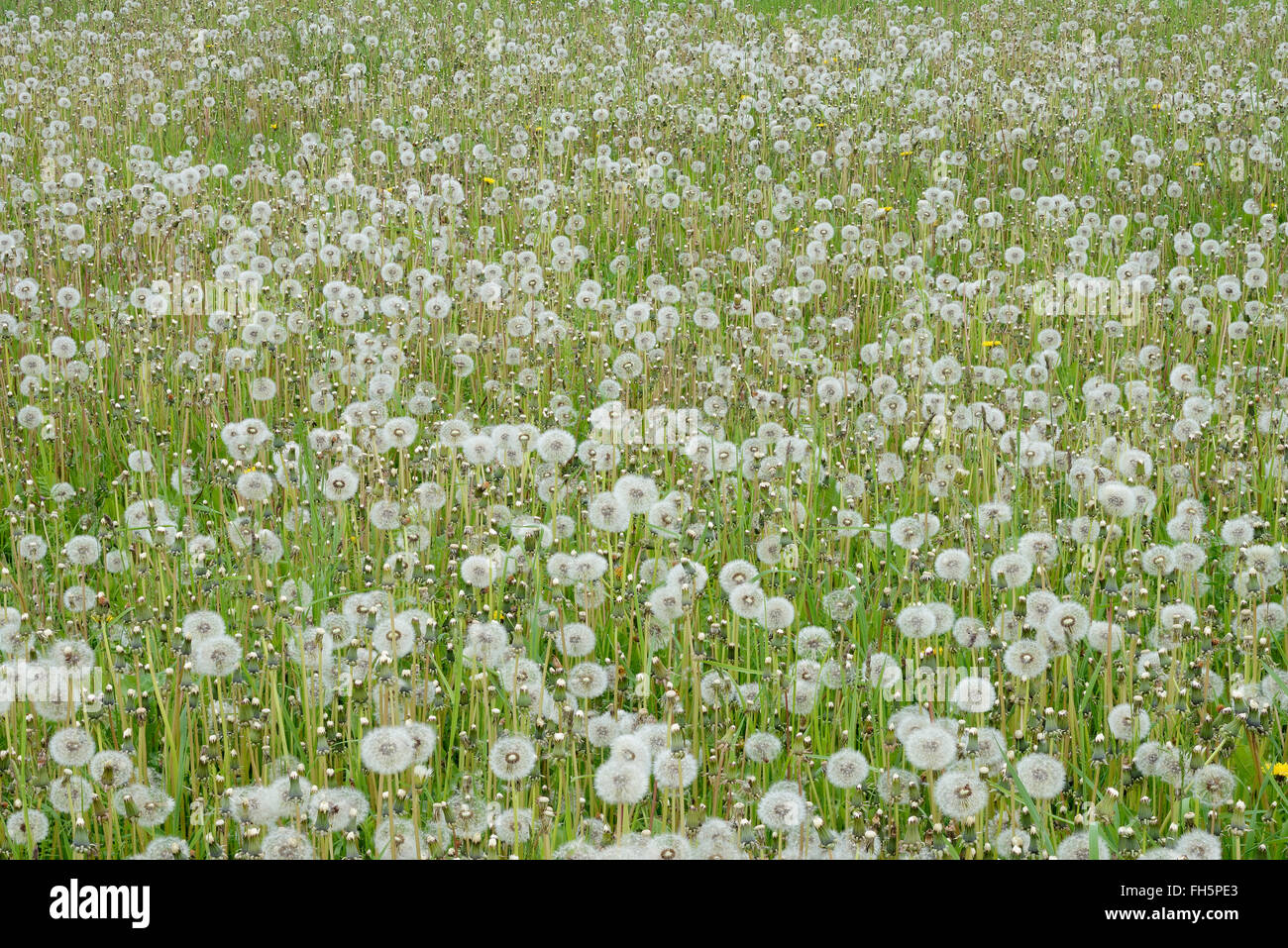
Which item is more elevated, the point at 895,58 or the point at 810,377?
the point at 895,58

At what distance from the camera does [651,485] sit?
3850 millimetres

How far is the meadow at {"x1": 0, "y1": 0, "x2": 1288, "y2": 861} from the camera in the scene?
2734 mm

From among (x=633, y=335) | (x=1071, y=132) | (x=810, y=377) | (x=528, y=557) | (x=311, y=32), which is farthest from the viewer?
(x=311, y=32)

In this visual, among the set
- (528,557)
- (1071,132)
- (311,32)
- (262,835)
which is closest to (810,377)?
(528,557)

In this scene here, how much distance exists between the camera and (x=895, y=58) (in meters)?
11.2

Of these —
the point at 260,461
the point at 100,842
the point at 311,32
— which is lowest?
the point at 100,842

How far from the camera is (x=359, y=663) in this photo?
9.66ft

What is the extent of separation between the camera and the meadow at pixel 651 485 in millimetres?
2734

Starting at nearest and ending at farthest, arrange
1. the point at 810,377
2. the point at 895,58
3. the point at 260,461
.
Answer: the point at 260,461 → the point at 810,377 → the point at 895,58

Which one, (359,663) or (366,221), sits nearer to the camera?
(359,663)

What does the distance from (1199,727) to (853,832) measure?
863 mm

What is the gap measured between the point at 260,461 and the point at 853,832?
2.74 m

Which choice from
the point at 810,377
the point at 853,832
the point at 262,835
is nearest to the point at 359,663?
the point at 262,835

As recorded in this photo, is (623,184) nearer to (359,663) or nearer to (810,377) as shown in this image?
(810,377)
